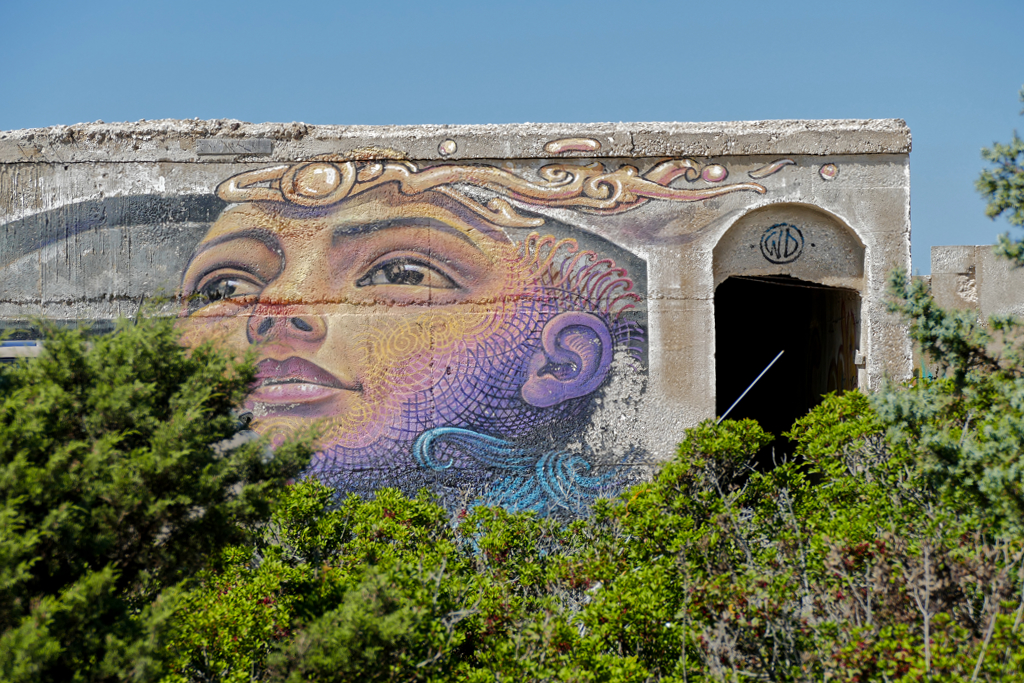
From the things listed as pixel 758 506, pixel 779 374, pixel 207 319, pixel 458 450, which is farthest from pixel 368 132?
pixel 779 374

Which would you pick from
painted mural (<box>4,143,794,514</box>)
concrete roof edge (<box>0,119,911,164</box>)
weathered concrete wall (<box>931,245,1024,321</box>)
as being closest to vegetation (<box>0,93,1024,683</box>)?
painted mural (<box>4,143,794,514</box>)

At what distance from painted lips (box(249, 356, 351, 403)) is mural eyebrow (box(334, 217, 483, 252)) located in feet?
3.19

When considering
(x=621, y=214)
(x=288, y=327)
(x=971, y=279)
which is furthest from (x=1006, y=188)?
(x=971, y=279)

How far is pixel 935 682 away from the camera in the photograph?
8.53ft

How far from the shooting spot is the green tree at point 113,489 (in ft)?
8.40

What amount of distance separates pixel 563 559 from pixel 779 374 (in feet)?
22.2

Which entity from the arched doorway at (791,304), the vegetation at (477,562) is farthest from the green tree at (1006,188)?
the arched doorway at (791,304)

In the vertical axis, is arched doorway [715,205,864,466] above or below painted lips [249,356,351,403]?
above

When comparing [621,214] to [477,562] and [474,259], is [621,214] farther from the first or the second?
[477,562]

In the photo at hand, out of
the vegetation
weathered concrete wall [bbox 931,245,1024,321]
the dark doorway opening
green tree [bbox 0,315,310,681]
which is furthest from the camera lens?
weathered concrete wall [bbox 931,245,1024,321]

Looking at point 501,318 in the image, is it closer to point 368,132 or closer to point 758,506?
point 368,132

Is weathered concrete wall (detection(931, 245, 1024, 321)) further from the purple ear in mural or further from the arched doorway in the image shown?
the purple ear in mural

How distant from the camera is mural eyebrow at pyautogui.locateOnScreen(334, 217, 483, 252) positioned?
607cm

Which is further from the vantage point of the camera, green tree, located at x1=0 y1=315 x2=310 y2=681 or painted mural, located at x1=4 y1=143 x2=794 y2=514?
painted mural, located at x1=4 y1=143 x2=794 y2=514
